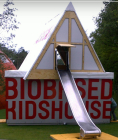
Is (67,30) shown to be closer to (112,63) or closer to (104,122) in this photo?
(104,122)

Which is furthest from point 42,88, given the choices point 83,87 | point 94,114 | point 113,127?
point 113,127

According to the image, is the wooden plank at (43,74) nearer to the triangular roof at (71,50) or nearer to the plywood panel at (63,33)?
the triangular roof at (71,50)

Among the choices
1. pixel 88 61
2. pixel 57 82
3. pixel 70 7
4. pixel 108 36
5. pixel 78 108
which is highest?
pixel 70 7

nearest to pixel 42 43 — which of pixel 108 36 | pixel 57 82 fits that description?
pixel 57 82

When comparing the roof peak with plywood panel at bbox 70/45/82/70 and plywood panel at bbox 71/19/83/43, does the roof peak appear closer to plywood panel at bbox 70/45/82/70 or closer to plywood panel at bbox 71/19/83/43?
Result: plywood panel at bbox 71/19/83/43

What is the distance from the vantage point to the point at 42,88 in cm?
1120

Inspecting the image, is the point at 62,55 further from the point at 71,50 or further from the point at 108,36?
the point at 108,36

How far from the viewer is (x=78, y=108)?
916cm

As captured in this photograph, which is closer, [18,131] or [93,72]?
[18,131]

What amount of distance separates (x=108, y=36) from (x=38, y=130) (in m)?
12.8

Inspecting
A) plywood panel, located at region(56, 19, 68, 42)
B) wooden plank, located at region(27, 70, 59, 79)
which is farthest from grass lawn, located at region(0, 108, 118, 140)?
plywood panel, located at region(56, 19, 68, 42)

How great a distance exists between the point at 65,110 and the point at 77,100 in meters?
2.05

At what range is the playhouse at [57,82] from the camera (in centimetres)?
1098

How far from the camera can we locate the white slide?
808 cm
